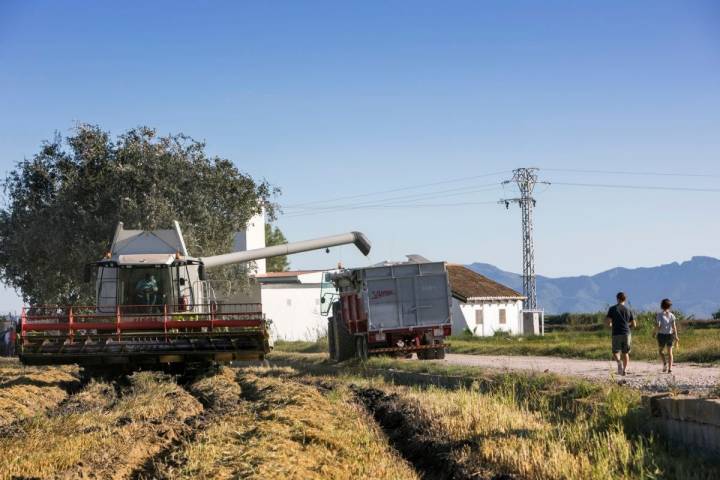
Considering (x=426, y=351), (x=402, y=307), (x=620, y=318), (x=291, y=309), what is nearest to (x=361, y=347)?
(x=402, y=307)

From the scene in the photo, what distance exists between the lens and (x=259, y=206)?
45969mm

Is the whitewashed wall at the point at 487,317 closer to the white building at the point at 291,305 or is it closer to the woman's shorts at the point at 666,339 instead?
the white building at the point at 291,305

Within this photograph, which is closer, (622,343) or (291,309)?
(622,343)

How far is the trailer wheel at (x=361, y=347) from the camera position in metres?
28.3

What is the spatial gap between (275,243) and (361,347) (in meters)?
82.3

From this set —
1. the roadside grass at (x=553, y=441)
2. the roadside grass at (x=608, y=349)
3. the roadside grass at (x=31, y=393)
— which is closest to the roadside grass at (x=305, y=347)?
the roadside grass at (x=608, y=349)

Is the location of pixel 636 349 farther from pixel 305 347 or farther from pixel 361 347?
pixel 305 347

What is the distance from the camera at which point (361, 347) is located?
28.9 metres

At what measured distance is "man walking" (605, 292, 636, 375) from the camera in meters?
19.6

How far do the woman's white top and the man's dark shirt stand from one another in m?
0.57

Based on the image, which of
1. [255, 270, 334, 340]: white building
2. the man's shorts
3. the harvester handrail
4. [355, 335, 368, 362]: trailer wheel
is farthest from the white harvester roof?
[255, 270, 334, 340]: white building

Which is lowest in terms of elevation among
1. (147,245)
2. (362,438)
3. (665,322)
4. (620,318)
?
(362,438)

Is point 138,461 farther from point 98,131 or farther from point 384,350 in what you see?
point 98,131

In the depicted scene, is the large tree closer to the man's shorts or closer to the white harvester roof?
the white harvester roof
